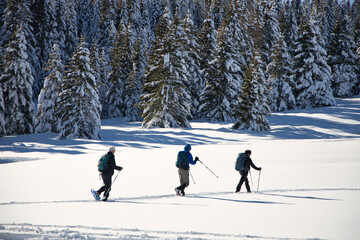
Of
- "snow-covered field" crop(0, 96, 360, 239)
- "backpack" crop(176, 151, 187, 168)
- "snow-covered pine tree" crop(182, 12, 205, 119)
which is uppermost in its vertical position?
"snow-covered pine tree" crop(182, 12, 205, 119)

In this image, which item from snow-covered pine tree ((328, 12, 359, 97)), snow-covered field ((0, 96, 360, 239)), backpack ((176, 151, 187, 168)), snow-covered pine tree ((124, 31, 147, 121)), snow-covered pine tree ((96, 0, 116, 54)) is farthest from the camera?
snow-covered pine tree ((96, 0, 116, 54))

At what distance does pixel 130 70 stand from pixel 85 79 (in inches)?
786

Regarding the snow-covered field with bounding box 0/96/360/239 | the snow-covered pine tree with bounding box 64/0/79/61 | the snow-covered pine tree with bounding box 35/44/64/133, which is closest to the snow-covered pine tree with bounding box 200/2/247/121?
the snow-covered field with bounding box 0/96/360/239

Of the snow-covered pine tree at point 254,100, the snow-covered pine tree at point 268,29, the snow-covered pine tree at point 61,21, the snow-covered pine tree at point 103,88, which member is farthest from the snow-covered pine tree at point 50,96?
the snow-covered pine tree at point 61,21

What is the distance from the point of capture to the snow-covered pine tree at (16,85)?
3281 cm

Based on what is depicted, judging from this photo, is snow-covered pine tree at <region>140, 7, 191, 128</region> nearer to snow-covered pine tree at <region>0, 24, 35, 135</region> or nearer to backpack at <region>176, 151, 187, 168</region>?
snow-covered pine tree at <region>0, 24, 35, 135</region>

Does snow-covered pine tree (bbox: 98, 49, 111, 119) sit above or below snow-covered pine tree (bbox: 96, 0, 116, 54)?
below

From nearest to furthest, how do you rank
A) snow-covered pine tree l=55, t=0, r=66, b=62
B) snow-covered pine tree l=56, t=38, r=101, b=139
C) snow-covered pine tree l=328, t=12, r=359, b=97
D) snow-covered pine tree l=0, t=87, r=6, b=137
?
snow-covered pine tree l=56, t=38, r=101, b=139
snow-covered pine tree l=0, t=87, r=6, b=137
snow-covered pine tree l=328, t=12, r=359, b=97
snow-covered pine tree l=55, t=0, r=66, b=62

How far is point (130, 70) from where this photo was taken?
46406 mm

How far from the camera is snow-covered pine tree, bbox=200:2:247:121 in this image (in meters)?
34.4

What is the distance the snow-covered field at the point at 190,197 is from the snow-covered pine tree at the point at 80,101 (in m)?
5.34

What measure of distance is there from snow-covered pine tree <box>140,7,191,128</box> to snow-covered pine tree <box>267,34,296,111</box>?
41.1 feet

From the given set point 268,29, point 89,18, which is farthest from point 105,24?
point 268,29

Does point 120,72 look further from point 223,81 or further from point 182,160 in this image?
point 182,160
